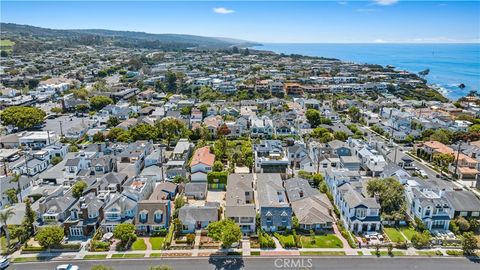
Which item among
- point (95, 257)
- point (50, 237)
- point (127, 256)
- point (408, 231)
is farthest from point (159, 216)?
point (408, 231)

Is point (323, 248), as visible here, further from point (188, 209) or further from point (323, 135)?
point (323, 135)

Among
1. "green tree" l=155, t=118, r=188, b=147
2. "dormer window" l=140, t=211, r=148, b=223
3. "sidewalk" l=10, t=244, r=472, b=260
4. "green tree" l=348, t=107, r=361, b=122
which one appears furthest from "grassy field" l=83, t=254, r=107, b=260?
"green tree" l=348, t=107, r=361, b=122

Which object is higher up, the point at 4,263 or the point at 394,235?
the point at 394,235

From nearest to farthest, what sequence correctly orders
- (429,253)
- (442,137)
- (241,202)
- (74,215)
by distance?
(429,253)
(74,215)
(241,202)
(442,137)

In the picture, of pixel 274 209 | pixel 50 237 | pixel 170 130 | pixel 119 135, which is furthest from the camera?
pixel 170 130

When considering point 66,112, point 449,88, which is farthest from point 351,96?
point 66,112

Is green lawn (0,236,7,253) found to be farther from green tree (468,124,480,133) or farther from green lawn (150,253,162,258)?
green tree (468,124,480,133)

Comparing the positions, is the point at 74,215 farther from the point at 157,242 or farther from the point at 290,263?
the point at 290,263

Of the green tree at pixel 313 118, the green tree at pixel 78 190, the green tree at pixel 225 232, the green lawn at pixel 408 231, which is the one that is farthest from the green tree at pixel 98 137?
the green lawn at pixel 408 231
